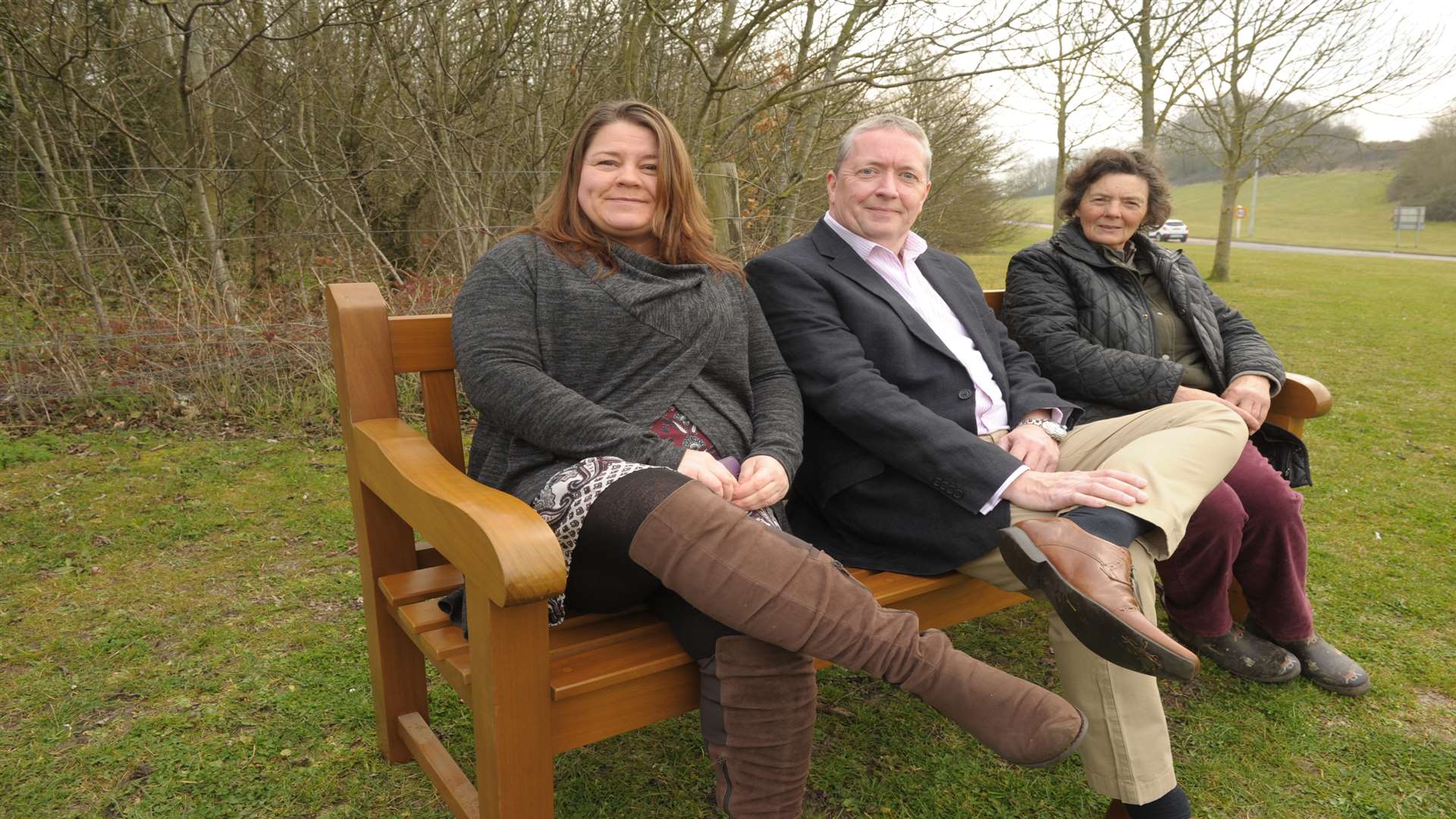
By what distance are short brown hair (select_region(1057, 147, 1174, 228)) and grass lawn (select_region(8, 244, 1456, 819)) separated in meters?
1.42

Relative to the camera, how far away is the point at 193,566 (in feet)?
11.2

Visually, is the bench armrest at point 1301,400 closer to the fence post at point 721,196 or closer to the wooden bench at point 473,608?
the wooden bench at point 473,608

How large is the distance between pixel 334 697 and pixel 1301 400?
306cm

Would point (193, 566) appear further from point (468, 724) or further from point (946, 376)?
point (946, 376)

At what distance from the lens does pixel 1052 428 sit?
8.85 ft

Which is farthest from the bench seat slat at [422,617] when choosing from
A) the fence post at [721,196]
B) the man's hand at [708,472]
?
the fence post at [721,196]

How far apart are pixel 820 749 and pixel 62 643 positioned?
2243mm

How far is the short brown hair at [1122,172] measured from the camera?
3.16 meters

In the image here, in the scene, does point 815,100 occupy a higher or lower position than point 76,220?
higher

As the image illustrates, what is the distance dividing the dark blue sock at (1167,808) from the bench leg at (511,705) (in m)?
1.23

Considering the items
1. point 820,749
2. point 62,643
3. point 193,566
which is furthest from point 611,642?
point 193,566

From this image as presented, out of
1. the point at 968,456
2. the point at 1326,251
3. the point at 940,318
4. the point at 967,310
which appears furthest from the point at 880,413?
the point at 1326,251

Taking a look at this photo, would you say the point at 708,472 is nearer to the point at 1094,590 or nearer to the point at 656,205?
the point at 656,205

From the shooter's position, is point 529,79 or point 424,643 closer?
point 424,643
